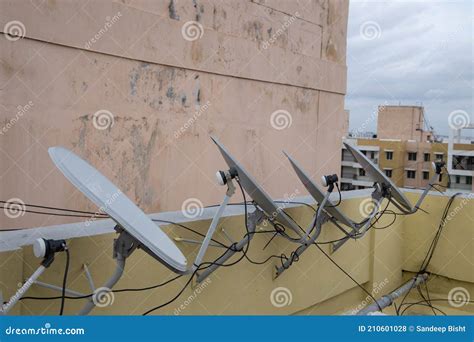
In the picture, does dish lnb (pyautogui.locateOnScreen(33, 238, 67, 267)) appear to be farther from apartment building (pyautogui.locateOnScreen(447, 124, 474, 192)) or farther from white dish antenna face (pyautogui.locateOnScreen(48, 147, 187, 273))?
apartment building (pyautogui.locateOnScreen(447, 124, 474, 192))

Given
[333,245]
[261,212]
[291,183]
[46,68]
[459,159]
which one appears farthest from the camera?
[459,159]

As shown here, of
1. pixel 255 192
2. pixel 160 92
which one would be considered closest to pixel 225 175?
pixel 255 192

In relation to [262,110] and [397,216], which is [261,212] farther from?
[262,110]

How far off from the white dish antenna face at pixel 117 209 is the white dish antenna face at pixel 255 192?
0.54m

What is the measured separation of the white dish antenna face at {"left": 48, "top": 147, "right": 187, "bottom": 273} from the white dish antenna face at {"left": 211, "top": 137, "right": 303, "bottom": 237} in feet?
1.77

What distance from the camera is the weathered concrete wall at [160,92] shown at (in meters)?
3.89

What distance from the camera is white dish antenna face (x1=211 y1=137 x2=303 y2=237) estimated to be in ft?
7.55

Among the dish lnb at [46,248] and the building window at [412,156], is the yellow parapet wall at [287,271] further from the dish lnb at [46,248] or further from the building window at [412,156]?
the building window at [412,156]

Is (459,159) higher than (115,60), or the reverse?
(115,60)

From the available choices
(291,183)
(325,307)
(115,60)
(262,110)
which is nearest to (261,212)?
(325,307)

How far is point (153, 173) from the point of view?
4.96m

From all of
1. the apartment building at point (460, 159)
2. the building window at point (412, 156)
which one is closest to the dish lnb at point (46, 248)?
the apartment building at point (460, 159)

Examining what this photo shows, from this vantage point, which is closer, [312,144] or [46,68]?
[46,68]

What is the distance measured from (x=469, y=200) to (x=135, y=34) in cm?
319
